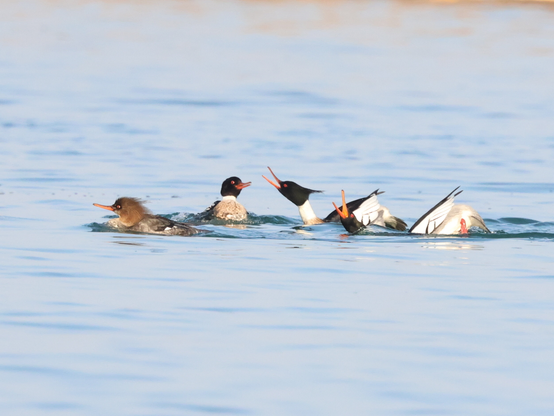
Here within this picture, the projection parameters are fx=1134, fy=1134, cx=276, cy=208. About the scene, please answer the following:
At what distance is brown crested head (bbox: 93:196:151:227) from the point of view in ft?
39.7

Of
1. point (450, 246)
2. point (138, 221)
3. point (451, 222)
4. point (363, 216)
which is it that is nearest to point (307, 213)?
point (363, 216)

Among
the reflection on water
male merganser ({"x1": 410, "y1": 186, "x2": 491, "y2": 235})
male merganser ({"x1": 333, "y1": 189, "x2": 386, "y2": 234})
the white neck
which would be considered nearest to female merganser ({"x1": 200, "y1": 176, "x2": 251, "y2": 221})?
the white neck

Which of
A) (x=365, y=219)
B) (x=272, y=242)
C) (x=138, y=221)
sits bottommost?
(x=272, y=242)

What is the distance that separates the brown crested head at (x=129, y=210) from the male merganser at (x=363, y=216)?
6.91 ft

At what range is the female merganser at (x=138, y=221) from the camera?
12.0m

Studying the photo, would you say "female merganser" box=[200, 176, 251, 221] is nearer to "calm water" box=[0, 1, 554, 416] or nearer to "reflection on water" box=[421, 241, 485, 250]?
"calm water" box=[0, 1, 554, 416]

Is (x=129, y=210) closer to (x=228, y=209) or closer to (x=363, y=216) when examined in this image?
(x=228, y=209)

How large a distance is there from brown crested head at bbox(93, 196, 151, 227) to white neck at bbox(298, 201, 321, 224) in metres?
2.03

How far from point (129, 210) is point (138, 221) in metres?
0.15

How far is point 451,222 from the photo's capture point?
1217 cm

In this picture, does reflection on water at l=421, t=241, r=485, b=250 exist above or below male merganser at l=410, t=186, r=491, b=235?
below

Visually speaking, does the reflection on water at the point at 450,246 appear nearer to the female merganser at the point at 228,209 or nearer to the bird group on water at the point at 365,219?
the bird group on water at the point at 365,219

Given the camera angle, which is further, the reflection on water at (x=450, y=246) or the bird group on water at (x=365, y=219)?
the bird group on water at (x=365, y=219)

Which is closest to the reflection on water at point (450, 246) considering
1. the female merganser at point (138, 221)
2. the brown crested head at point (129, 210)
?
the female merganser at point (138, 221)
